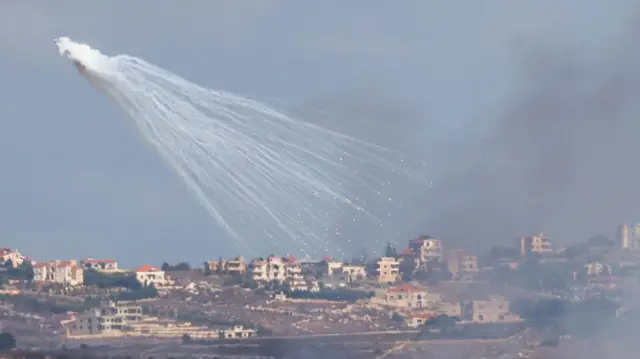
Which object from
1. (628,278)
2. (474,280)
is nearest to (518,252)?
(474,280)

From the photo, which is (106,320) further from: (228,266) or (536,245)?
(536,245)

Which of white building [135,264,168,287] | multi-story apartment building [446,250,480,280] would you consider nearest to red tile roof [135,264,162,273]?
white building [135,264,168,287]

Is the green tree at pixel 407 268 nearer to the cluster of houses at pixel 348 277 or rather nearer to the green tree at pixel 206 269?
the cluster of houses at pixel 348 277

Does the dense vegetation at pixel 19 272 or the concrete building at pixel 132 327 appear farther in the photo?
the dense vegetation at pixel 19 272

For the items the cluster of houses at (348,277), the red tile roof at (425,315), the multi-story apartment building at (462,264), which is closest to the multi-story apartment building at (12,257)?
the cluster of houses at (348,277)

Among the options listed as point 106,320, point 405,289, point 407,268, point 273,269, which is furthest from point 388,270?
point 273,269

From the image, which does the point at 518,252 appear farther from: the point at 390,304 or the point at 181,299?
the point at 181,299
